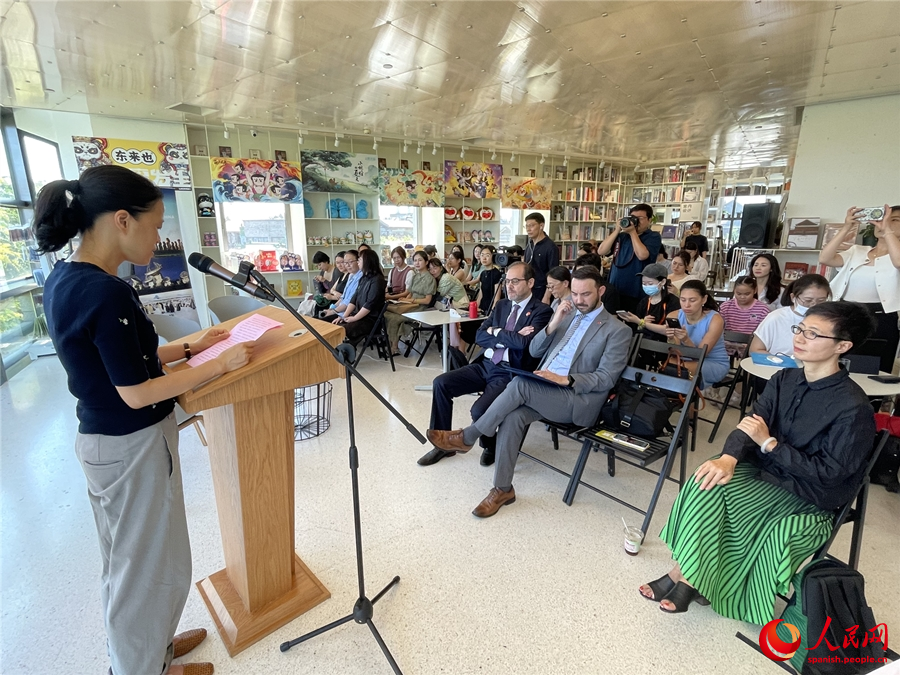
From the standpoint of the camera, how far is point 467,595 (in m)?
1.85

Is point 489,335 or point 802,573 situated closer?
point 802,573

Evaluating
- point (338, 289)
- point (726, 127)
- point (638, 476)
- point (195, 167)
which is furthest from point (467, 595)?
point (726, 127)

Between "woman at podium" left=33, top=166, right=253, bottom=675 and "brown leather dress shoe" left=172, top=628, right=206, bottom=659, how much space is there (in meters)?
0.23

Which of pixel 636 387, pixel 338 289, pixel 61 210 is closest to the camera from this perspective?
pixel 61 210

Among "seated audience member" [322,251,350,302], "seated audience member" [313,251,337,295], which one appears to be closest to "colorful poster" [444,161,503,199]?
"seated audience member" [313,251,337,295]

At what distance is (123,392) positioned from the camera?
3.59ft

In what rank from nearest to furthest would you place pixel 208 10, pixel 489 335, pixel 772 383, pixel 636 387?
pixel 772 383 < pixel 636 387 < pixel 208 10 < pixel 489 335

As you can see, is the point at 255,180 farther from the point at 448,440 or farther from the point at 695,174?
the point at 695,174

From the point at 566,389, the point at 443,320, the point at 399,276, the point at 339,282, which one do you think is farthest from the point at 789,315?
the point at 339,282

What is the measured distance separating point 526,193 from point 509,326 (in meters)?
6.16

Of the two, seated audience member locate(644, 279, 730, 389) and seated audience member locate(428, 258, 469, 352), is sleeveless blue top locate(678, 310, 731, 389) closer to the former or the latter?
seated audience member locate(644, 279, 730, 389)

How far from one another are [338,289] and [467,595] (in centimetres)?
474

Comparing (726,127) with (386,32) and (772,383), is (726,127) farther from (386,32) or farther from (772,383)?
(772,383)

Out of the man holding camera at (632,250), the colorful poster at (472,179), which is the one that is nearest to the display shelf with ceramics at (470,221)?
the colorful poster at (472,179)
